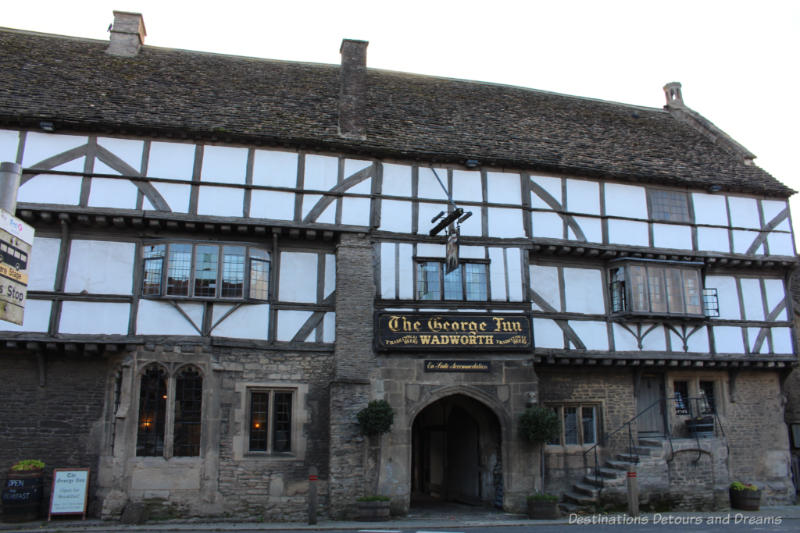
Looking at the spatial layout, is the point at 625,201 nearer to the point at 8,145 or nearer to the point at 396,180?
the point at 396,180

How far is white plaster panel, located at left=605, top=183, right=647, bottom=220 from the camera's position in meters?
17.9

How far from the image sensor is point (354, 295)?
15297mm

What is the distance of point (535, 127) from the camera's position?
19547mm

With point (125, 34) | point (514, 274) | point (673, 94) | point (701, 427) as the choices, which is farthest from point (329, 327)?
point (673, 94)

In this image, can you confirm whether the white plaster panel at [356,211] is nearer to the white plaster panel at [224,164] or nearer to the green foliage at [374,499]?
the white plaster panel at [224,164]

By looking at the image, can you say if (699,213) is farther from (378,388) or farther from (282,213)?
(282,213)

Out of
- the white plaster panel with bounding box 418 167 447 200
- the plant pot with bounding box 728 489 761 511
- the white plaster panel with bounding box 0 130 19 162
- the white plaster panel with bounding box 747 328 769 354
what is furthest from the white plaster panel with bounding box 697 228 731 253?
the white plaster panel with bounding box 0 130 19 162

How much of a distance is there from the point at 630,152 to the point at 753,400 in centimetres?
811

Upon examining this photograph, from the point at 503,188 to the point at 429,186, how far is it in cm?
209

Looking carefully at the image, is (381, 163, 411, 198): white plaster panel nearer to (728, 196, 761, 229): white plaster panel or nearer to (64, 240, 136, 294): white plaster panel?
(64, 240, 136, 294): white plaster panel

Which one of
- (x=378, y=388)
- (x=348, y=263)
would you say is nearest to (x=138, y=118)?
(x=348, y=263)

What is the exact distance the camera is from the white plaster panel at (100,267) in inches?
571

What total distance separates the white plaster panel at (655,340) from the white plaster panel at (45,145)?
15089mm

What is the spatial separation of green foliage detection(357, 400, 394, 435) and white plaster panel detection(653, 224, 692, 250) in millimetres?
9249
